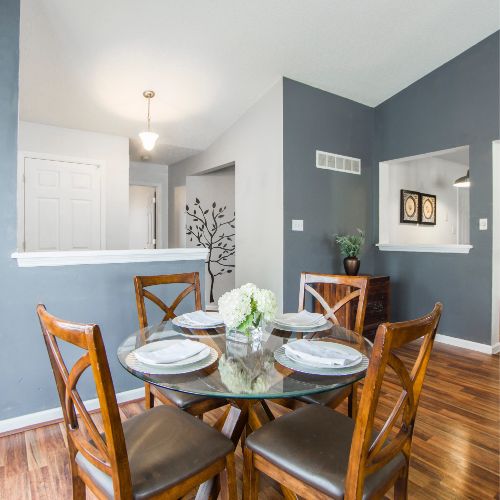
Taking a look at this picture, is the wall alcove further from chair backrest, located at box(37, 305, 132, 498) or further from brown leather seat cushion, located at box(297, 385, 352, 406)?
chair backrest, located at box(37, 305, 132, 498)

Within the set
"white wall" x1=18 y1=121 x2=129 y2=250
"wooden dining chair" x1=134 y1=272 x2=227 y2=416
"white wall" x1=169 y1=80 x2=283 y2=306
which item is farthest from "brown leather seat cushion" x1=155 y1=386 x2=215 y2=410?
Result: "white wall" x1=18 y1=121 x2=129 y2=250

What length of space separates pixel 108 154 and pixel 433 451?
14.8 ft

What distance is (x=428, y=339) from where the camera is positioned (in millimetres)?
1126

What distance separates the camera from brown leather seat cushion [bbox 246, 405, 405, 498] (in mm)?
1056

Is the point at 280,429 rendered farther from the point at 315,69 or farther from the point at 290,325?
the point at 315,69

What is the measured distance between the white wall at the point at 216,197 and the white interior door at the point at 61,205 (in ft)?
5.44

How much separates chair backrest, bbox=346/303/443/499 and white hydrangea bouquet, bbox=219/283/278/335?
569 mm

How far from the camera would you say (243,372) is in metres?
1.26

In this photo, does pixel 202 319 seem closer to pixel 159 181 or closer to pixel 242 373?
pixel 242 373

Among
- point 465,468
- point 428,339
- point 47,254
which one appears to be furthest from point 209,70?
point 465,468

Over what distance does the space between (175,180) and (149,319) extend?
4.05m

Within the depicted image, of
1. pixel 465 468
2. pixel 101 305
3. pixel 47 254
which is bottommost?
pixel 465 468

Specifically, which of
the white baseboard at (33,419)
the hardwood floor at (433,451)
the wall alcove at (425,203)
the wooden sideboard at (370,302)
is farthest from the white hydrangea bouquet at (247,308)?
the wall alcove at (425,203)

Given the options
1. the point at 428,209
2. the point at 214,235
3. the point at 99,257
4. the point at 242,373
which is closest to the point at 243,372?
the point at 242,373
